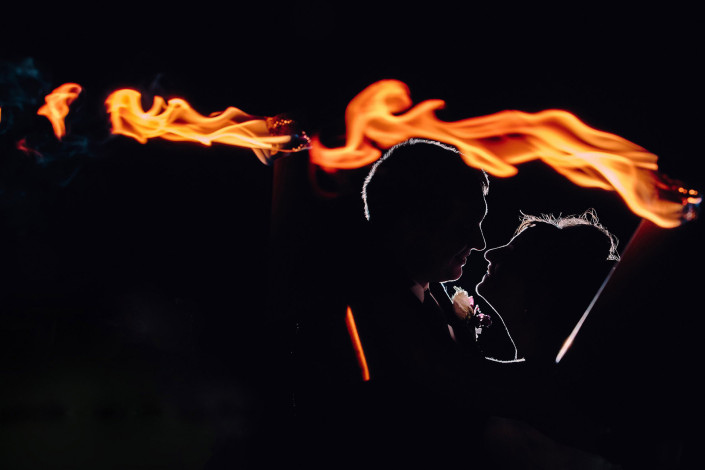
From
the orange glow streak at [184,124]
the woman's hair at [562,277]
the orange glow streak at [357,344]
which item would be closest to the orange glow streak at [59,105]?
the orange glow streak at [184,124]

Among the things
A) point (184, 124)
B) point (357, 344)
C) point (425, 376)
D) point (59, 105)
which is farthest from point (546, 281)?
point (59, 105)

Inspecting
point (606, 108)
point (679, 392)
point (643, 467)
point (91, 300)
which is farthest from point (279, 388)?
point (606, 108)

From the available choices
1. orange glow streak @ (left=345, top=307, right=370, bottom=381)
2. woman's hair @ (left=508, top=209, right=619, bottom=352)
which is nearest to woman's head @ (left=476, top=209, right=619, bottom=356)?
woman's hair @ (left=508, top=209, right=619, bottom=352)

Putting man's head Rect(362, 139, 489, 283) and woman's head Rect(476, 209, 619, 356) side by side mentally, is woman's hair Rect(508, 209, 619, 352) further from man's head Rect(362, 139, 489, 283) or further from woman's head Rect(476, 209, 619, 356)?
man's head Rect(362, 139, 489, 283)

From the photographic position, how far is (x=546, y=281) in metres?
2.73

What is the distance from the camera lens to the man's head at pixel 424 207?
6.93ft

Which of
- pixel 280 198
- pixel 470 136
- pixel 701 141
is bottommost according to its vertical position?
pixel 280 198

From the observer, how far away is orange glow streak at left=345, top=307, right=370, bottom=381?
169 centimetres

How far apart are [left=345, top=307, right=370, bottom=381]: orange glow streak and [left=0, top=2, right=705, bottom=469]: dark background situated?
1416 mm

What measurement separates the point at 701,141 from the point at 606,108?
85 cm

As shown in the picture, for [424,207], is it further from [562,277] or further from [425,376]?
[562,277]

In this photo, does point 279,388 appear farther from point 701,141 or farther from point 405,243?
Answer: point 701,141

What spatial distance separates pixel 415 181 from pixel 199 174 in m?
2.36

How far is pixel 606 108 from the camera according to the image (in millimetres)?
4281
